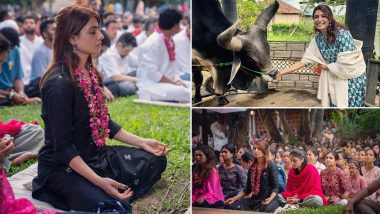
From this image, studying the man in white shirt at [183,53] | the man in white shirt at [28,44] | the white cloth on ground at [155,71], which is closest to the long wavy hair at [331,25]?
the white cloth on ground at [155,71]

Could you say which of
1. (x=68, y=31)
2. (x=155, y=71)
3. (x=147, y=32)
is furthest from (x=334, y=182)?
(x=147, y=32)

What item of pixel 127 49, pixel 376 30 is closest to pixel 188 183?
pixel 376 30

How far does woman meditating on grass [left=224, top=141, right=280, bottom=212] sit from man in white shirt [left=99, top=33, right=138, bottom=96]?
535 centimetres

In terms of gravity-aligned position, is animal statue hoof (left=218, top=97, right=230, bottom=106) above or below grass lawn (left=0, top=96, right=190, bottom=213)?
above

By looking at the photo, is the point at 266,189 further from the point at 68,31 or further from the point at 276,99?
the point at 68,31

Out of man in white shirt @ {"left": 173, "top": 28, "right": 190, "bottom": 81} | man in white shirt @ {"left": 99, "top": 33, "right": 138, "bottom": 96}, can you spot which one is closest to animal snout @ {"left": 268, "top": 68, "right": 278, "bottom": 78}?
man in white shirt @ {"left": 173, "top": 28, "right": 190, "bottom": 81}

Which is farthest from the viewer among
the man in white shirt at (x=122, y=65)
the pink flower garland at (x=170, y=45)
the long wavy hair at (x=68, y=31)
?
the man in white shirt at (x=122, y=65)

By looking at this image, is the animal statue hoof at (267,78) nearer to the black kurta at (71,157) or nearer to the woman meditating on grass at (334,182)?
the woman meditating on grass at (334,182)

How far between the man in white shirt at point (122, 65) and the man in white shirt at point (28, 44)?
1.60 metres

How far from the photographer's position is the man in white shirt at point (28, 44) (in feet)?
37.4

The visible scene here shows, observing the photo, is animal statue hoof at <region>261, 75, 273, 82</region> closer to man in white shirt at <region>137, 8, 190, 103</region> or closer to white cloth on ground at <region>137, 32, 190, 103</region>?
white cloth on ground at <region>137, 32, 190, 103</region>

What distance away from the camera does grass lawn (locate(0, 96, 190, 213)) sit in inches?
188

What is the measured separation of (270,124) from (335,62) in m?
0.67

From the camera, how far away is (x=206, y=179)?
4.79 metres
